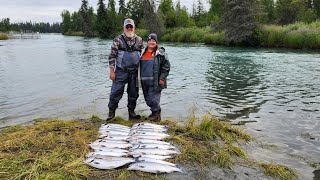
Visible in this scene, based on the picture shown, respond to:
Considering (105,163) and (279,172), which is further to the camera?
(279,172)

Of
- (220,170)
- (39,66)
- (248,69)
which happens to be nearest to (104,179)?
(220,170)

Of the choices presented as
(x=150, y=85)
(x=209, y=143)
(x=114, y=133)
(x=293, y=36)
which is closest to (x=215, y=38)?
(x=293, y=36)

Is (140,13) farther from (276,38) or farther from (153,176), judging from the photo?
(153,176)

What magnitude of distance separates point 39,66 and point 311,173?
18189 millimetres

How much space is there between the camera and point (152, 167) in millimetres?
4570

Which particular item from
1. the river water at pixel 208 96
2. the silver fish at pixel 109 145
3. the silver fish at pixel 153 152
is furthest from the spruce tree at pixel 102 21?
the silver fish at pixel 153 152

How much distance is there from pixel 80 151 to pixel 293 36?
1151 inches

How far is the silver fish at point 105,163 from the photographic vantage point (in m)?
4.58

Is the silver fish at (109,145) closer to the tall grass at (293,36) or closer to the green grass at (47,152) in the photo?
the green grass at (47,152)

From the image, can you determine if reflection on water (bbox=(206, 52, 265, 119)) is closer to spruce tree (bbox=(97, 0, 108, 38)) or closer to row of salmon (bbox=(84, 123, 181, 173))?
row of salmon (bbox=(84, 123, 181, 173))

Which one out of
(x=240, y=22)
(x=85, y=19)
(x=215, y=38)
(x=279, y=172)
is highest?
(x=85, y=19)

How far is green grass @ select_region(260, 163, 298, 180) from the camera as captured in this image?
495 centimetres

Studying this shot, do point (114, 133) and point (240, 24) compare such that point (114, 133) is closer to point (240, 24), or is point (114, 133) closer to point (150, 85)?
point (150, 85)

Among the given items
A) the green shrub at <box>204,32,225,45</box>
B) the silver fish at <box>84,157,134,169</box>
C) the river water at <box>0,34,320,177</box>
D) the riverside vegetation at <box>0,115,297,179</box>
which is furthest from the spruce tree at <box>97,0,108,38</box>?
the silver fish at <box>84,157,134,169</box>
